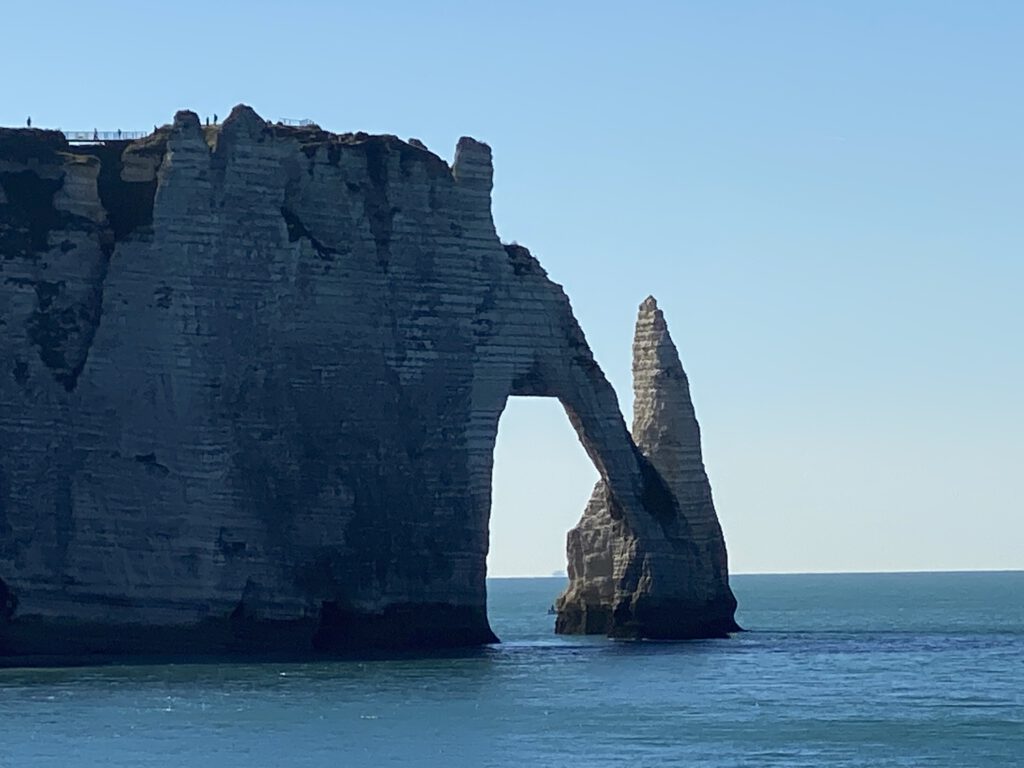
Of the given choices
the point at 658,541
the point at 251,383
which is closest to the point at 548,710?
the point at 251,383

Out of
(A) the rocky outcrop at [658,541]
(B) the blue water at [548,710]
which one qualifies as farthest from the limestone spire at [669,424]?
(B) the blue water at [548,710]

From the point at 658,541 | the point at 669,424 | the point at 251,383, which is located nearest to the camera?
the point at 251,383

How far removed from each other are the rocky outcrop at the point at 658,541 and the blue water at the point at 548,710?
1.75 metres

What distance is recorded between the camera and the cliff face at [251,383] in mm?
66438

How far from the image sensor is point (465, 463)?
70438 mm

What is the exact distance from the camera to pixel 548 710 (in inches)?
2152

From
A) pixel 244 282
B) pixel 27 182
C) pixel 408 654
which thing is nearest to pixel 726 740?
pixel 408 654

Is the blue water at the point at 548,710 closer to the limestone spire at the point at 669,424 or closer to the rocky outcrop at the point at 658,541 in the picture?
the rocky outcrop at the point at 658,541

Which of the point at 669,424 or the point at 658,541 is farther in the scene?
the point at 669,424

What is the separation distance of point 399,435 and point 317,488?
2.75m

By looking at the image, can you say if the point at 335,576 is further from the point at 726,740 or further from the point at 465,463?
the point at 726,740

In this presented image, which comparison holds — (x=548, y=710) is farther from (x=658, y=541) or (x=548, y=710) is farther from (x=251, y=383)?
(x=658, y=541)

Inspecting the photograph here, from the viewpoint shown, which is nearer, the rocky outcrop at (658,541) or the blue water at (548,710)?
the blue water at (548,710)

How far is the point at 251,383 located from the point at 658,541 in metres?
13.3
